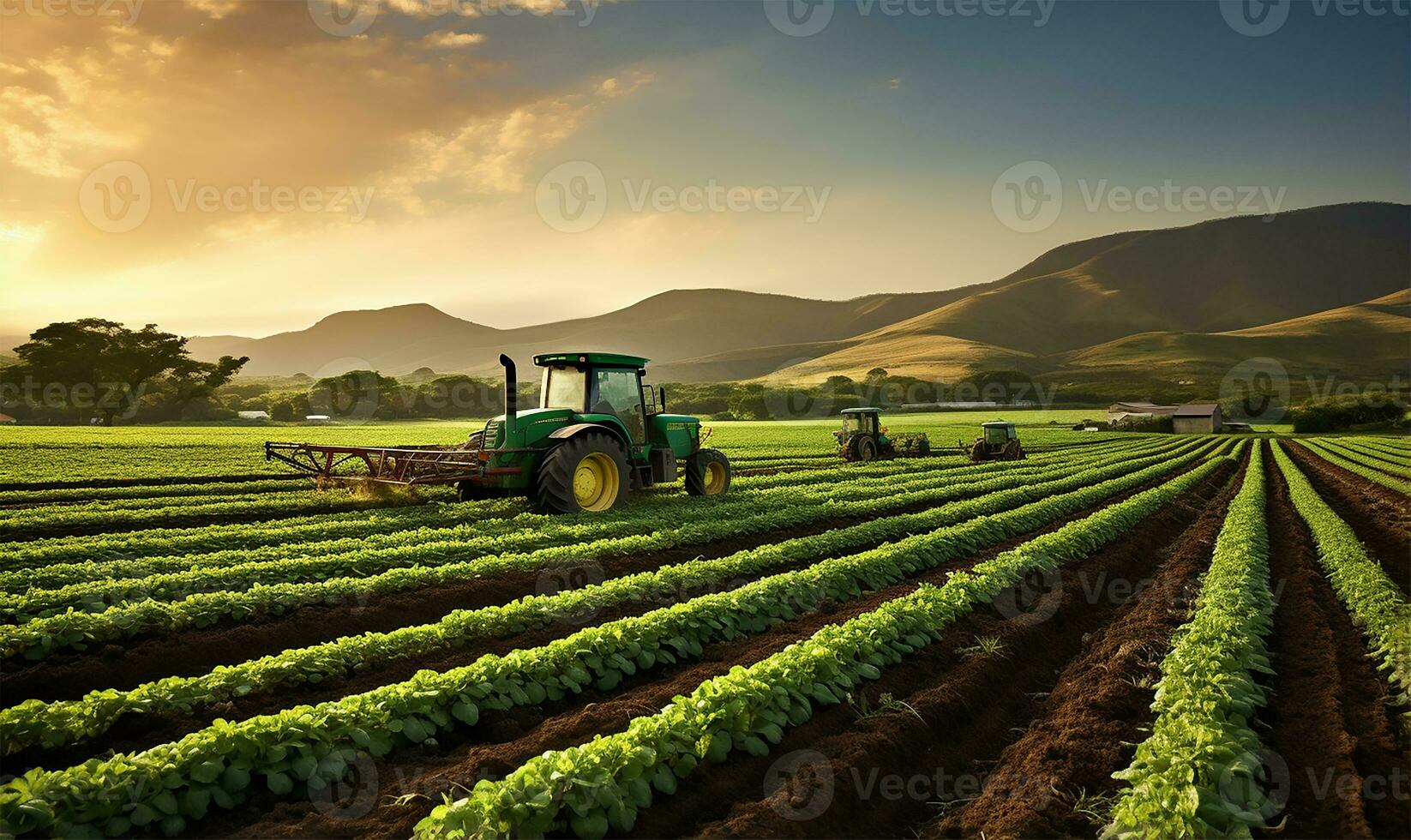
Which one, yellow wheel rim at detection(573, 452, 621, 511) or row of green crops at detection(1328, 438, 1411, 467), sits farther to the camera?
row of green crops at detection(1328, 438, 1411, 467)

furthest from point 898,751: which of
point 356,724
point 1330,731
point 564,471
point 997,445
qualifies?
point 997,445

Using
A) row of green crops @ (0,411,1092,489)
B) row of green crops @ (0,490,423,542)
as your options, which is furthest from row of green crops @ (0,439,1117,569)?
row of green crops @ (0,411,1092,489)

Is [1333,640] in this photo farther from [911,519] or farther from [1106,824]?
[911,519]

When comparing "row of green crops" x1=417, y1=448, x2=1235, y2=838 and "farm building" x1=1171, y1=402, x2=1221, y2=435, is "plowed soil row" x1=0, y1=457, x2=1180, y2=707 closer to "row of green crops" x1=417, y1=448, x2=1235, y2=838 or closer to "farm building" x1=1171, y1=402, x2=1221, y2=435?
"row of green crops" x1=417, y1=448, x2=1235, y2=838

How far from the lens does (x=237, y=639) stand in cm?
660

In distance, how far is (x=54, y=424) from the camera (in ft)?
171

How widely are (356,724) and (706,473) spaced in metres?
13.0

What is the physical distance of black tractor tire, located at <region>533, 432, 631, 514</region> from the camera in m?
13.0

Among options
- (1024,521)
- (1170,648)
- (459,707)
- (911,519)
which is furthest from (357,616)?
(1024,521)

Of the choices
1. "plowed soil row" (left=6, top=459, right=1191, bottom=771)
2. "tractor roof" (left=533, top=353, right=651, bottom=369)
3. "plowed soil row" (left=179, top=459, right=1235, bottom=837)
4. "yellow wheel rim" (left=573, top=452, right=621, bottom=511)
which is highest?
"tractor roof" (left=533, top=353, right=651, bottom=369)

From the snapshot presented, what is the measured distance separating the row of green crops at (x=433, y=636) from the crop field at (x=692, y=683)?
0.09 feet

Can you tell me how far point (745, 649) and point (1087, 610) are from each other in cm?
460

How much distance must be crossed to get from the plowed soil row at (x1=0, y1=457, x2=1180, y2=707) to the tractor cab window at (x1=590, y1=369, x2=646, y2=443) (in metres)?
5.56

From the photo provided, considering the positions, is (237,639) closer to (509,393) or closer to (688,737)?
(688,737)
